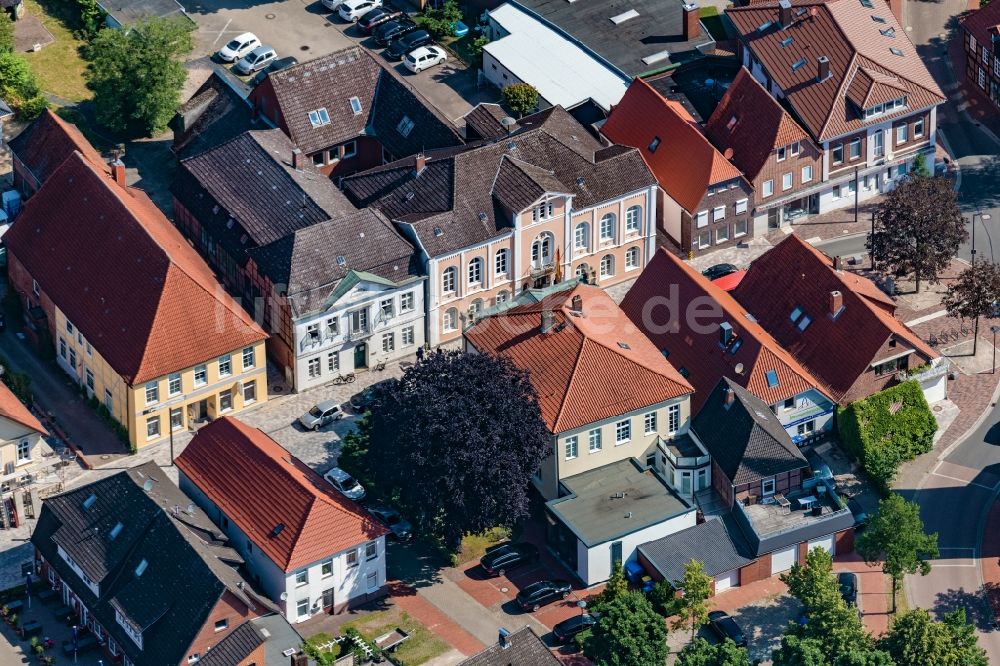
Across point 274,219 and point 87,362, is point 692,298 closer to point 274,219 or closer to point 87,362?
point 274,219

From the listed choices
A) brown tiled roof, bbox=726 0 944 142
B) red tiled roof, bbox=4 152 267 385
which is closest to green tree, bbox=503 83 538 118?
brown tiled roof, bbox=726 0 944 142

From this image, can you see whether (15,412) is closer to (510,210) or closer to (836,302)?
(510,210)

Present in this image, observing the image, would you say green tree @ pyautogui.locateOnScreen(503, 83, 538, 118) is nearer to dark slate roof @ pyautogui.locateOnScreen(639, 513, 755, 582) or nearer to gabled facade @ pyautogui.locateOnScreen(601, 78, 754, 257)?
gabled facade @ pyautogui.locateOnScreen(601, 78, 754, 257)

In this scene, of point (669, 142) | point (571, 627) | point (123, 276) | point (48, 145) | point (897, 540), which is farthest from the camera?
point (669, 142)

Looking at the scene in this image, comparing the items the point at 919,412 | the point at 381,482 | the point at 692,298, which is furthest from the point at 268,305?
the point at 919,412

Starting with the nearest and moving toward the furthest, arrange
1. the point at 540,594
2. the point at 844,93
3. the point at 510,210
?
the point at 540,594 → the point at 510,210 → the point at 844,93

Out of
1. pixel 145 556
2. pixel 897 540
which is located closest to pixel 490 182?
pixel 145 556
